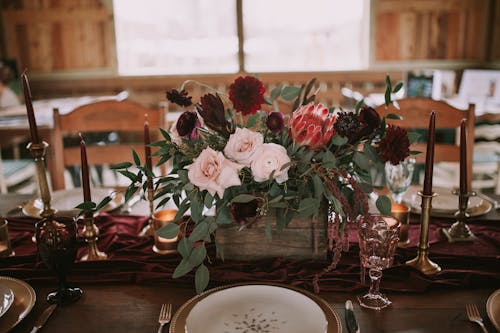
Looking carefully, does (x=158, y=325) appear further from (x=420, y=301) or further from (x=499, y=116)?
(x=499, y=116)

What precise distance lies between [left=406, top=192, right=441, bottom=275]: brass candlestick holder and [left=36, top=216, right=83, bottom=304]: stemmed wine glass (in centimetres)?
70

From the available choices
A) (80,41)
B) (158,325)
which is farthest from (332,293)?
(80,41)

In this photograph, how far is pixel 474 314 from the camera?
0.85 meters

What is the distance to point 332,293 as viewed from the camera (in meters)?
0.96

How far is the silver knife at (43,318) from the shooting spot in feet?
2.77

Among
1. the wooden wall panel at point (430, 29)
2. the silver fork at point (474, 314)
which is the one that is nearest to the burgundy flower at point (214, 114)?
the silver fork at point (474, 314)

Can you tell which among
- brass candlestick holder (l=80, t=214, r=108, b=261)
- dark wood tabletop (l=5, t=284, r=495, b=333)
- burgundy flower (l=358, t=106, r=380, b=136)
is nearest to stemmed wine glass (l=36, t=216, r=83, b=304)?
dark wood tabletop (l=5, t=284, r=495, b=333)

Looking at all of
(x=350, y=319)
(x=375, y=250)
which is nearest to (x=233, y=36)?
(x=375, y=250)

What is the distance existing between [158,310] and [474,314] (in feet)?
1.88

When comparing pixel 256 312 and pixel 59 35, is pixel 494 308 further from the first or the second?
pixel 59 35

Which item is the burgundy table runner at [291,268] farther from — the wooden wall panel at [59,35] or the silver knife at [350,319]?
the wooden wall panel at [59,35]

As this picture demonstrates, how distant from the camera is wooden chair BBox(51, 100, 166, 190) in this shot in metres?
1.92

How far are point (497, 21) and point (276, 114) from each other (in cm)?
409

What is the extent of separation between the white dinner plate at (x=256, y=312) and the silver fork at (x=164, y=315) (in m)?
Answer: 0.05
